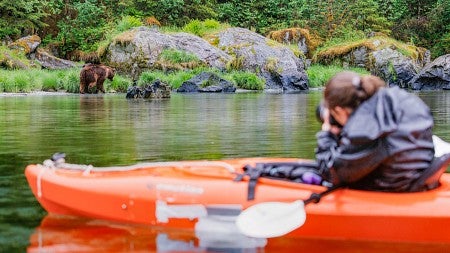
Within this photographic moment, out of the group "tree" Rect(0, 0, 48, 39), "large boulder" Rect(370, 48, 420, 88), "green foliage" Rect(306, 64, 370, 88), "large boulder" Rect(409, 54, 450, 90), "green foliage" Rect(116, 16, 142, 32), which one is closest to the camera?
"large boulder" Rect(409, 54, 450, 90)

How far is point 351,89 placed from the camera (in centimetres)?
321

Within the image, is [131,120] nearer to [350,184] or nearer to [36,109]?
[36,109]

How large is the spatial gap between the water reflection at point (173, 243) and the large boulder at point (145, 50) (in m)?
19.2

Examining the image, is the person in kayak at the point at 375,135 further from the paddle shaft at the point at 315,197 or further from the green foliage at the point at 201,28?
the green foliage at the point at 201,28

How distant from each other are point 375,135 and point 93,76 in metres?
17.2

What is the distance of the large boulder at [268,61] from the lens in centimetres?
2389

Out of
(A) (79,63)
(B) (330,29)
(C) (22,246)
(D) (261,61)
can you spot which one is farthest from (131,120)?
(B) (330,29)

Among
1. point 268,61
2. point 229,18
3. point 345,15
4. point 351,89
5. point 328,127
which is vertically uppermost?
point 345,15

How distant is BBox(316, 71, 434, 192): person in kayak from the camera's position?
3.13 meters

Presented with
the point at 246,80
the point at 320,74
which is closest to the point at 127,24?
the point at 246,80

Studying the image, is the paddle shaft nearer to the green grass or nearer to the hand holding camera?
the hand holding camera

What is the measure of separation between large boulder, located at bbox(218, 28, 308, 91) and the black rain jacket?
2050 cm

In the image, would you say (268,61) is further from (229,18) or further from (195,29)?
(229,18)

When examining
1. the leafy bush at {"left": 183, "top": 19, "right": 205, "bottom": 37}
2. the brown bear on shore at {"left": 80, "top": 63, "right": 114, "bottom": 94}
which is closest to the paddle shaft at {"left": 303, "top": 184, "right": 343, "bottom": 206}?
the brown bear on shore at {"left": 80, "top": 63, "right": 114, "bottom": 94}
